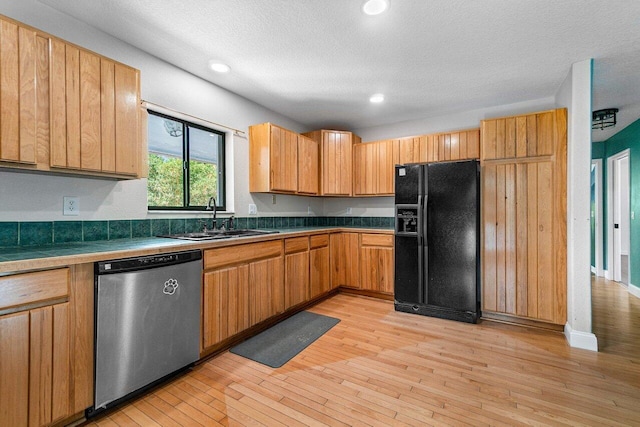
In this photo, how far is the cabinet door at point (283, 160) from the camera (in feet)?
11.2

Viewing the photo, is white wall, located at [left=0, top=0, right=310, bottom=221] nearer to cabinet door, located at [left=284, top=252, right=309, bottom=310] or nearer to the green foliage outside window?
the green foliage outside window

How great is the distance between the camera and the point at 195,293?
2.06 m

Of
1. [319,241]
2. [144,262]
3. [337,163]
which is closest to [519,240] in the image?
[319,241]

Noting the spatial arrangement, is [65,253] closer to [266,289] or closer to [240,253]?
[240,253]

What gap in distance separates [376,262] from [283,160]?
1831 mm

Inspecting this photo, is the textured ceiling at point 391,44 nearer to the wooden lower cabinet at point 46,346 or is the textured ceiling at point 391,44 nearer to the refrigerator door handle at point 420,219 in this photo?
the refrigerator door handle at point 420,219

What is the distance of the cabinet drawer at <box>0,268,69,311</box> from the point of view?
1.26 m

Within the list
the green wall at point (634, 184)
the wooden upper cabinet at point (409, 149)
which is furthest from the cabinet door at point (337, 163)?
the green wall at point (634, 184)

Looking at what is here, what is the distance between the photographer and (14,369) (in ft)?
4.23

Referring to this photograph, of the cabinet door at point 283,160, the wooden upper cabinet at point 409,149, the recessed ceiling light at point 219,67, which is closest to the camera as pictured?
the recessed ceiling light at point 219,67

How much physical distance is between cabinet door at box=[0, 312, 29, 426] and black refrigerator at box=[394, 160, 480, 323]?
10.3 ft

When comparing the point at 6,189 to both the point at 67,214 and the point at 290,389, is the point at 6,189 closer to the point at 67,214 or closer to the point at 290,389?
the point at 67,214

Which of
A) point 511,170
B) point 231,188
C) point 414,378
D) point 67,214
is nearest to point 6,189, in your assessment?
point 67,214

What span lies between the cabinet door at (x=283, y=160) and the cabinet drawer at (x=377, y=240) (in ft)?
3.88
